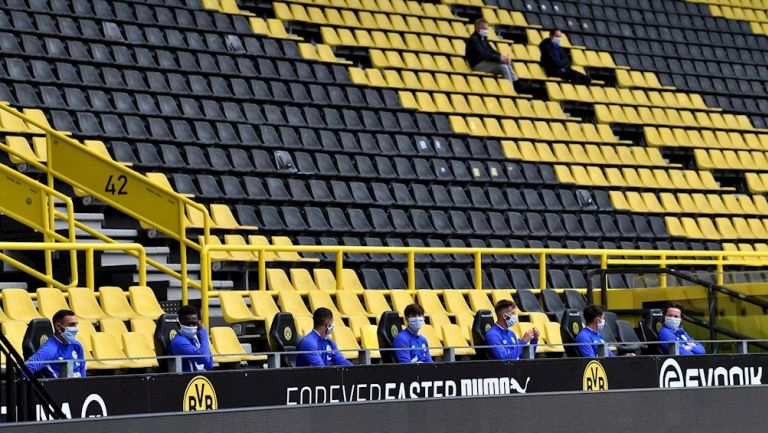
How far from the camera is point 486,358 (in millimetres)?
11375

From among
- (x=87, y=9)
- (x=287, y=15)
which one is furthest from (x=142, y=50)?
(x=287, y=15)

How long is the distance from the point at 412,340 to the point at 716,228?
967 cm

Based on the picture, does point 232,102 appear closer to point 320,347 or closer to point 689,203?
point 689,203

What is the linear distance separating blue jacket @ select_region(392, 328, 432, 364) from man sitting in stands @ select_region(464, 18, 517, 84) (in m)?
9.75

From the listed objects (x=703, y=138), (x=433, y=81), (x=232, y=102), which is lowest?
(x=232, y=102)

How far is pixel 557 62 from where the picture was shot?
70.2 feet

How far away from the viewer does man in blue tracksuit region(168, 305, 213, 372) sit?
9750 millimetres

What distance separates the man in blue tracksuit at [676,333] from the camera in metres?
12.4

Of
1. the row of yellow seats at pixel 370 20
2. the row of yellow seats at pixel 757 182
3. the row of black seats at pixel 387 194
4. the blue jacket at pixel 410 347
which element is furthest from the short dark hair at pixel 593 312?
the row of yellow seats at pixel 757 182

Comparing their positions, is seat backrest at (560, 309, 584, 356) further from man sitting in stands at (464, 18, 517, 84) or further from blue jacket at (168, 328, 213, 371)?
man sitting in stands at (464, 18, 517, 84)

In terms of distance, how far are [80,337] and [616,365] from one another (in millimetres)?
3763

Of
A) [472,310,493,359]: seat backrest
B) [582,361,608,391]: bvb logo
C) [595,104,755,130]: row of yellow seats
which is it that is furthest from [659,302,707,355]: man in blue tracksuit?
[595,104,755,130]: row of yellow seats

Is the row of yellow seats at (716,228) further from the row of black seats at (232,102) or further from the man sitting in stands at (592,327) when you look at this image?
the man sitting in stands at (592,327)

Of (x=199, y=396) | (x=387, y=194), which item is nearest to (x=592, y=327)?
(x=199, y=396)
